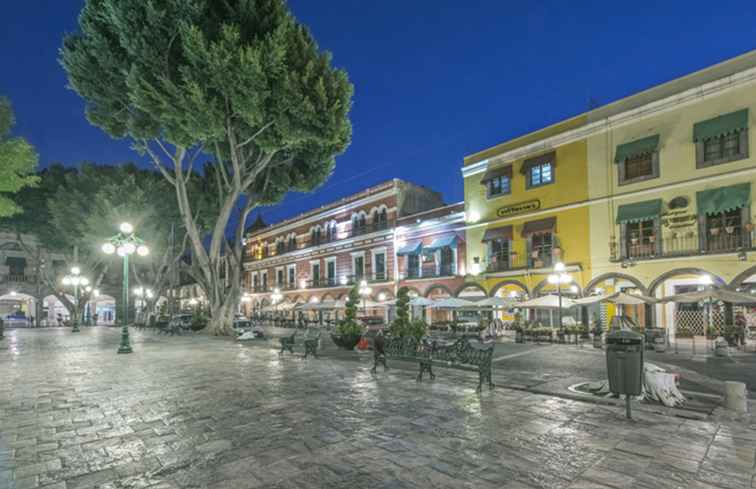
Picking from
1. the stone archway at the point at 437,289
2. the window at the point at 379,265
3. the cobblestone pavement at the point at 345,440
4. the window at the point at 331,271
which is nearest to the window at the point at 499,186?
the stone archway at the point at 437,289

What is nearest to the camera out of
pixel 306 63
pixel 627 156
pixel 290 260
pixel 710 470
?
pixel 710 470

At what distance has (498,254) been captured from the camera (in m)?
23.9

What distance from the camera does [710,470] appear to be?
3.89 m

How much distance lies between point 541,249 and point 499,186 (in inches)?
175

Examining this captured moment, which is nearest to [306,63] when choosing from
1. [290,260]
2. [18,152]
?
[18,152]

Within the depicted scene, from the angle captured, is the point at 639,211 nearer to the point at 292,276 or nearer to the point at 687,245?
the point at 687,245

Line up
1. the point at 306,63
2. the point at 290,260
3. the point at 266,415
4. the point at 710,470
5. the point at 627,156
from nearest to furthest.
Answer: the point at 710,470 < the point at 266,415 < the point at 306,63 < the point at 627,156 < the point at 290,260

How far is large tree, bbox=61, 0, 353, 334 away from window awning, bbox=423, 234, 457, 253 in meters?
9.83

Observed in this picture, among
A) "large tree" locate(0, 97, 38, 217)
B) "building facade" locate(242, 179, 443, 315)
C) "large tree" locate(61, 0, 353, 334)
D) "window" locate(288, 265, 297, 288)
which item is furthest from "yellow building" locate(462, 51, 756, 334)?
"window" locate(288, 265, 297, 288)

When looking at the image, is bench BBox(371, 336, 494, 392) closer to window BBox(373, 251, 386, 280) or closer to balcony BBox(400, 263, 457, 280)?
balcony BBox(400, 263, 457, 280)

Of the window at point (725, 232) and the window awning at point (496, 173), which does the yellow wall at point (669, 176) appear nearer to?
the window at point (725, 232)

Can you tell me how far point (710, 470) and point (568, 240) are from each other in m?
18.4

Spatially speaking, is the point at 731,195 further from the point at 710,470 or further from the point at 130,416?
the point at 130,416

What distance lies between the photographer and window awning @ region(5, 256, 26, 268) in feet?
131
